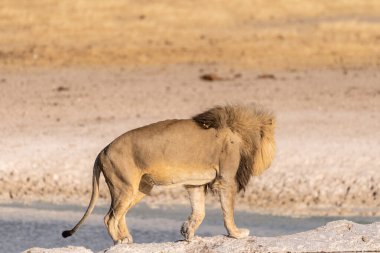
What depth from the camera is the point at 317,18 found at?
21438 mm

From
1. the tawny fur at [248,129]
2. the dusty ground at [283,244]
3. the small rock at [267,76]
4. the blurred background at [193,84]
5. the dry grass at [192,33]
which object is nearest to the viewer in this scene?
the dusty ground at [283,244]

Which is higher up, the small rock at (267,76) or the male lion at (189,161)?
the small rock at (267,76)

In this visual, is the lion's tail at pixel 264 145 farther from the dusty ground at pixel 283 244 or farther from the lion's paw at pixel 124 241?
the lion's paw at pixel 124 241

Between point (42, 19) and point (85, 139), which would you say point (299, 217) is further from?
point (42, 19)

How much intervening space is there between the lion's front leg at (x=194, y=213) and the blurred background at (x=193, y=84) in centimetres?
317

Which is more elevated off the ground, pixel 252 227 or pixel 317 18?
pixel 317 18

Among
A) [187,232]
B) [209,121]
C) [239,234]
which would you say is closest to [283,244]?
[239,234]

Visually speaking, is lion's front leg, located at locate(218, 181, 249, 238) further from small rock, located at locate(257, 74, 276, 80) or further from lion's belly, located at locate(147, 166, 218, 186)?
small rock, located at locate(257, 74, 276, 80)

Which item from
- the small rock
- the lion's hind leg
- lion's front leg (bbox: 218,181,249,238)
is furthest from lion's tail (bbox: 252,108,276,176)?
the small rock

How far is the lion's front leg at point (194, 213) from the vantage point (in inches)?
305

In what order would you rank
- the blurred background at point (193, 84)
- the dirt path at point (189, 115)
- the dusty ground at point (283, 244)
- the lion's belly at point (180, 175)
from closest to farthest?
the dusty ground at point (283, 244), the lion's belly at point (180, 175), the dirt path at point (189, 115), the blurred background at point (193, 84)

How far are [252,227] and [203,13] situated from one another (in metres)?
11.1

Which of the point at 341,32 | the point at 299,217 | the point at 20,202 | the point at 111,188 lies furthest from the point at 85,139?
the point at 341,32

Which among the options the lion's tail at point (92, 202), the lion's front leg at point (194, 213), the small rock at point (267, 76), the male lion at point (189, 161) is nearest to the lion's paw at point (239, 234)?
the male lion at point (189, 161)
